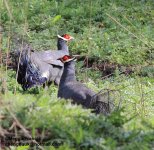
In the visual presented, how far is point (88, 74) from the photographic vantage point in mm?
10055

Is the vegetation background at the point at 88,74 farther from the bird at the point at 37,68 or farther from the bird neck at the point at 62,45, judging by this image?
the bird neck at the point at 62,45

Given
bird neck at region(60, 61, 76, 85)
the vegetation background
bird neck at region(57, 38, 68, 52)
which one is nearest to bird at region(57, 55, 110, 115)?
bird neck at region(60, 61, 76, 85)

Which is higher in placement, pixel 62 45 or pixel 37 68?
pixel 62 45

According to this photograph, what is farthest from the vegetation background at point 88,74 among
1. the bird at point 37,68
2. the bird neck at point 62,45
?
the bird neck at point 62,45

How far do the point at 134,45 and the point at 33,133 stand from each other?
7899 mm

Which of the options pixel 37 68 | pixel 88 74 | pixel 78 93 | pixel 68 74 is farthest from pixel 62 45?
pixel 78 93

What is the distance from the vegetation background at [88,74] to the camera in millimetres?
3684

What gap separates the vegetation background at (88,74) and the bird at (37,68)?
0.17 meters

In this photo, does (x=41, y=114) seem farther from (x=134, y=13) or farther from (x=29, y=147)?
(x=134, y=13)

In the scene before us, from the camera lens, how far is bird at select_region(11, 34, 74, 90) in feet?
30.6

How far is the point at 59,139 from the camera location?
12.0 ft

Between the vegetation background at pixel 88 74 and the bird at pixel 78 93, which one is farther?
the bird at pixel 78 93

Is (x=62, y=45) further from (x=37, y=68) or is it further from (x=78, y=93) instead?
(x=78, y=93)

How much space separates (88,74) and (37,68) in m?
1.03
